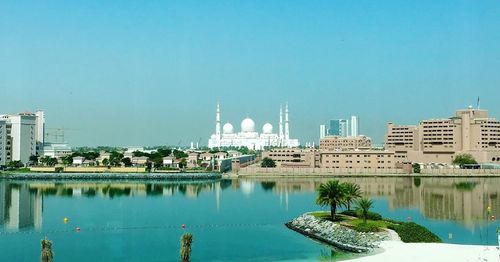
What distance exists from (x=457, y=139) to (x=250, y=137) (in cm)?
6080

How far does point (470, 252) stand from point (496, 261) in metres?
→ 1.68

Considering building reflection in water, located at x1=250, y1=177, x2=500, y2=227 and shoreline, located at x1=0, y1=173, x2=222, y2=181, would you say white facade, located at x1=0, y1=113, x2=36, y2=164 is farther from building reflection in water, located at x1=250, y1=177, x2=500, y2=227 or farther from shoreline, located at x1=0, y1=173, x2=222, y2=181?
building reflection in water, located at x1=250, y1=177, x2=500, y2=227

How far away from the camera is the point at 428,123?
276ft

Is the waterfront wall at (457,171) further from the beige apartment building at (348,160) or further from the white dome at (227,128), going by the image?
the white dome at (227,128)

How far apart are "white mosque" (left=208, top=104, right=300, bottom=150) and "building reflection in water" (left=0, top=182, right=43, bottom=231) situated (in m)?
82.6

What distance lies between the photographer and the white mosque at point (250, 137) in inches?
5281

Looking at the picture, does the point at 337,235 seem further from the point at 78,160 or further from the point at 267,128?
the point at 267,128

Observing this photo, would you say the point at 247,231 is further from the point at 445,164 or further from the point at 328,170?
the point at 445,164

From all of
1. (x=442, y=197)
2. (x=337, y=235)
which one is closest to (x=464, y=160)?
(x=442, y=197)

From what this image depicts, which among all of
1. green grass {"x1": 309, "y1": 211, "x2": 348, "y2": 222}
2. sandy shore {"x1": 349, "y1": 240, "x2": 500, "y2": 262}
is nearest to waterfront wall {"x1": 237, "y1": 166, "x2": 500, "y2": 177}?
green grass {"x1": 309, "y1": 211, "x2": 348, "y2": 222}

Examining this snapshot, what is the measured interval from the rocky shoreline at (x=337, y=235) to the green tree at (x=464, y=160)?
173 feet

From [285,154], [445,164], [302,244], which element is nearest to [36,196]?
[302,244]

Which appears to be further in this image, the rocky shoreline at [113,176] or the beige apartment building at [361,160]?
the beige apartment building at [361,160]

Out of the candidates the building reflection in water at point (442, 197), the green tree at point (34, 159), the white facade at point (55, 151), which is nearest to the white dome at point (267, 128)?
the white facade at point (55, 151)
